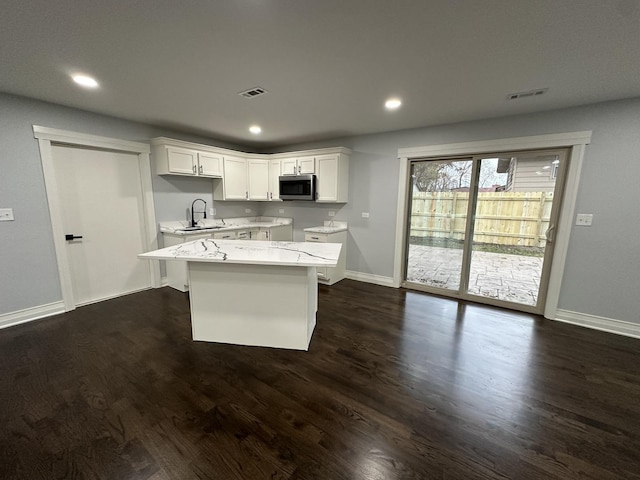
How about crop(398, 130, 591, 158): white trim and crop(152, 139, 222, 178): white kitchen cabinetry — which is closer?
crop(398, 130, 591, 158): white trim

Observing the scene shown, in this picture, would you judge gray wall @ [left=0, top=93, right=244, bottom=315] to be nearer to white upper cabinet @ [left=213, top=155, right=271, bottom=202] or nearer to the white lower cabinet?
white upper cabinet @ [left=213, top=155, right=271, bottom=202]

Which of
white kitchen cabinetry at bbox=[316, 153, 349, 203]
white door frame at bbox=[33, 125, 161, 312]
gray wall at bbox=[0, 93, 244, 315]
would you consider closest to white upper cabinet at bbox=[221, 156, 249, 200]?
white door frame at bbox=[33, 125, 161, 312]

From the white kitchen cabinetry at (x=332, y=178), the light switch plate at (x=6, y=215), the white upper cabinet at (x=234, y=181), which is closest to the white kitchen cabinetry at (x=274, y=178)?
the white upper cabinet at (x=234, y=181)

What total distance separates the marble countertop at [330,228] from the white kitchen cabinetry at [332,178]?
0.45m

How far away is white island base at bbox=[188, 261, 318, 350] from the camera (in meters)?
2.31

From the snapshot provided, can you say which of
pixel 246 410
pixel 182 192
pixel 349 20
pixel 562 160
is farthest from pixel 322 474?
pixel 182 192

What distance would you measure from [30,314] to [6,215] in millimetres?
1134

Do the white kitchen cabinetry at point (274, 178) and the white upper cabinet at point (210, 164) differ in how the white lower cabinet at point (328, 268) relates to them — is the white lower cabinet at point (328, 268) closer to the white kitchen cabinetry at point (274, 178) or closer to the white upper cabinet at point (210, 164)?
the white kitchen cabinetry at point (274, 178)

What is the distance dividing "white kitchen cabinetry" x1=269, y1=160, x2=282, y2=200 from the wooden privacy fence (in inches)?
98.6

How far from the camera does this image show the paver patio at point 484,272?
348 cm

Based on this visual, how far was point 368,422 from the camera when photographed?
1644mm

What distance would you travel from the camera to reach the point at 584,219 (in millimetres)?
2877

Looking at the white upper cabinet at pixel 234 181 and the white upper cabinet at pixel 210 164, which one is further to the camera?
the white upper cabinet at pixel 234 181

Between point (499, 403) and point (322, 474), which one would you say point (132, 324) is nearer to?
point (322, 474)
